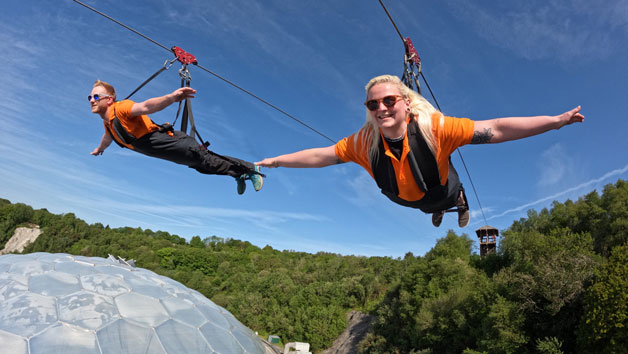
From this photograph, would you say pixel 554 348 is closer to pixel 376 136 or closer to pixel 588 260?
pixel 588 260

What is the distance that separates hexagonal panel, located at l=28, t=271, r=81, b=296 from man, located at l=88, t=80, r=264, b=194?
7473 mm

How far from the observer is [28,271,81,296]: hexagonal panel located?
12.1 meters

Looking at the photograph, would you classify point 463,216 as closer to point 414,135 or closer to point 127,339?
point 414,135

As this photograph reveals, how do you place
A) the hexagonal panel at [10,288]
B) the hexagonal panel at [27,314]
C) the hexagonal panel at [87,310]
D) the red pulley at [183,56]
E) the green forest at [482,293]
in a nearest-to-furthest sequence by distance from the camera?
the red pulley at [183,56] < the hexagonal panel at [27,314] < the hexagonal panel at [87,310] < the hexagonal panel at [10,288] < the green forest at [482,293]

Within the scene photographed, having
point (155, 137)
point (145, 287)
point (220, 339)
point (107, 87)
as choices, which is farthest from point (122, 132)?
point (145, 287)

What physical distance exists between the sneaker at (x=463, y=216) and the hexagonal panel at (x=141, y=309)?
34.3 feet

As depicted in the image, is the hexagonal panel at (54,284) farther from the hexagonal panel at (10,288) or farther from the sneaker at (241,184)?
the sneaker at (241,184)

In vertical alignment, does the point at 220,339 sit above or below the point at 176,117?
below

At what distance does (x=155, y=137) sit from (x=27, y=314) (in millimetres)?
8602

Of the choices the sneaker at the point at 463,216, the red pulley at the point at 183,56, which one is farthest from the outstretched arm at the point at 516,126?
the red pulley at the point at 183,56

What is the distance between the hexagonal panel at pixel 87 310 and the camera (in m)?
11.2

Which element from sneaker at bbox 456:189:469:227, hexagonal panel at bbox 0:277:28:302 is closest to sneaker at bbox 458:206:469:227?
sneaker at bbox 456:189:469:227

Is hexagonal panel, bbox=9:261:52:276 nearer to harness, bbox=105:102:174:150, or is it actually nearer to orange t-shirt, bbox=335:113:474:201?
harness, bbox=105:102:174:150

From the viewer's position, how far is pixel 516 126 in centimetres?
409
